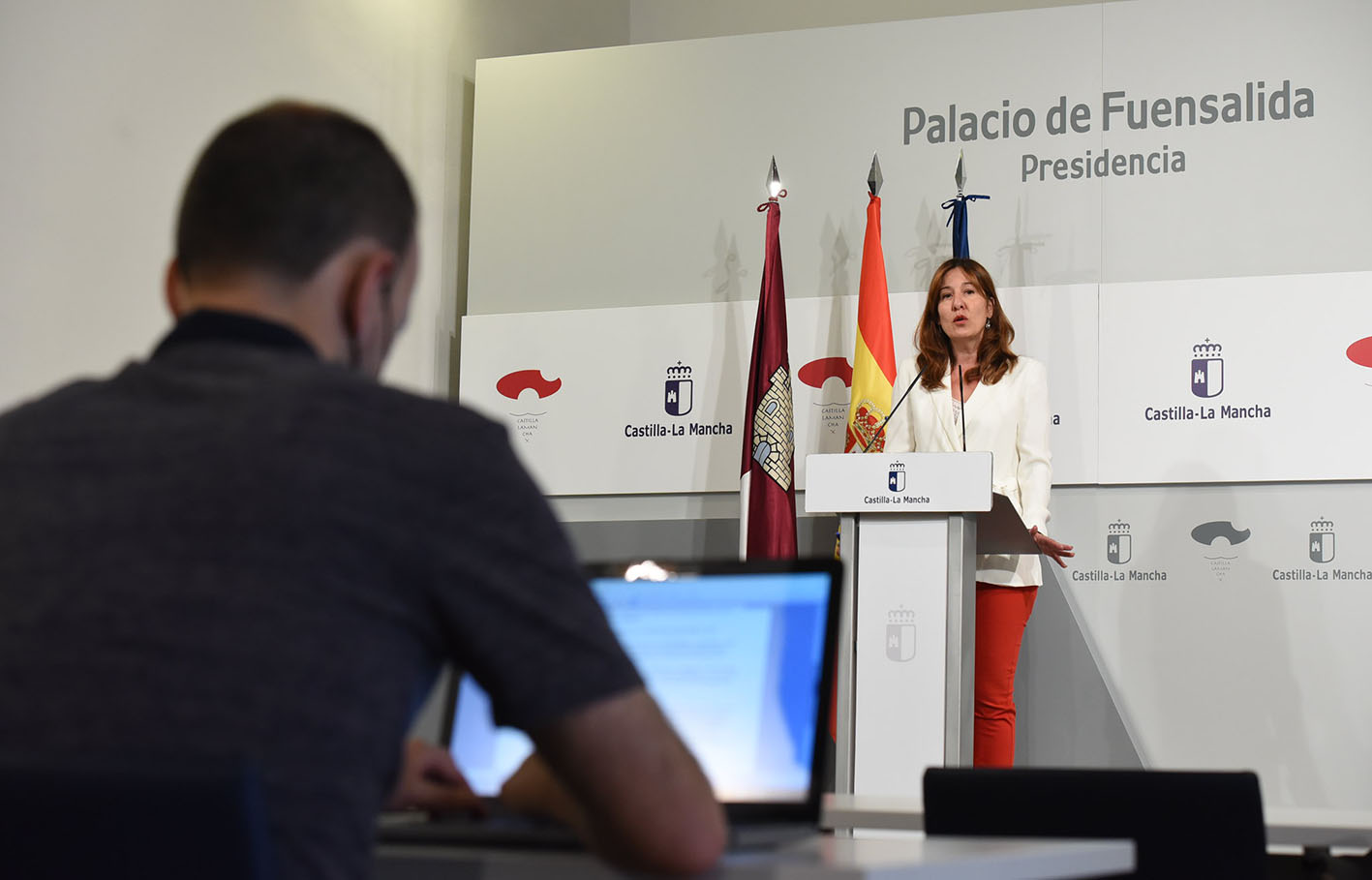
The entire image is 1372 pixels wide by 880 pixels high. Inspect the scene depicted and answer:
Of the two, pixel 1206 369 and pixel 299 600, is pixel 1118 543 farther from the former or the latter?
pixel 299 600

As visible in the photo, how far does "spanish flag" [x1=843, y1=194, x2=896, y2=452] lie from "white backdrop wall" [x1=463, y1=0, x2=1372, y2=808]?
342 mm

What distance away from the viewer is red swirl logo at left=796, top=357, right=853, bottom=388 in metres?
5.55

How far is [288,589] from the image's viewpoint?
80cm

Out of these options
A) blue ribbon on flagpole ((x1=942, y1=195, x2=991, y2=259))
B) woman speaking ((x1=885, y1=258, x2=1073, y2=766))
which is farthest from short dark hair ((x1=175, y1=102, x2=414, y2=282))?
blue ribbon on flagpole ((x1=942, y1=195, x2=991, y2=259))

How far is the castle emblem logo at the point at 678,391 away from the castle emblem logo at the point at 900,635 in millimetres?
2163

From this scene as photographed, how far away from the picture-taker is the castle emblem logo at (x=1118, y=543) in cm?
520

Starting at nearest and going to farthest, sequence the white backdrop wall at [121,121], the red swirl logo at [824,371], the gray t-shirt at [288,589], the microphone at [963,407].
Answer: the gray t-shirt at [288,589], the white backdrop wall at [121,121], the microphone at [963,407], the red swirl logo at [824,371]

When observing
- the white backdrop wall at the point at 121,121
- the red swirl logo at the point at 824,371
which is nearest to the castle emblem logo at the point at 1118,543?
the red swirl logo at the point at 824,371

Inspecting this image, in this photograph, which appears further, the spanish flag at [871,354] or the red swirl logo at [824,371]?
the red swirl logo at [824,371]

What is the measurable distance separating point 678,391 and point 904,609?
2.22 meters

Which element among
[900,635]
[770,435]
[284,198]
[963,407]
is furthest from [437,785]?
[770,435]

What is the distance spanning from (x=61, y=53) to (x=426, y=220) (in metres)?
2.14

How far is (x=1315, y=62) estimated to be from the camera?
208 inches

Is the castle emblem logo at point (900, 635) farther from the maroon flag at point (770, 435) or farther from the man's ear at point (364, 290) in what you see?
the man's ear at point (364, 290)
